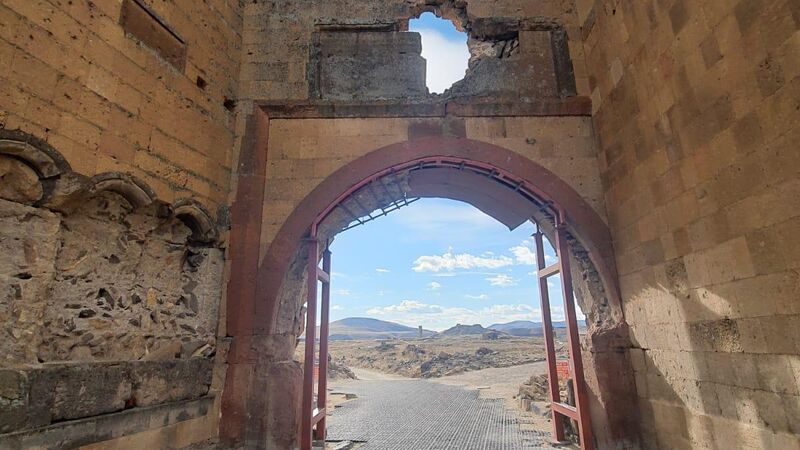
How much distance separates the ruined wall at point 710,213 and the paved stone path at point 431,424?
257cm

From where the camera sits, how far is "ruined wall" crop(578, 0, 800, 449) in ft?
9.20

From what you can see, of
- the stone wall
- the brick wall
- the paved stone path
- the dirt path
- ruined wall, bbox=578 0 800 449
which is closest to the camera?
ruined wall, bbox=578 0 800 449

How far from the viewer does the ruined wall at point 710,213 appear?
2803 mm

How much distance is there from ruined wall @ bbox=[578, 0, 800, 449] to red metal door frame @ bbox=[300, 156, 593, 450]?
0.59 meters

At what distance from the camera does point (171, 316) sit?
437cm

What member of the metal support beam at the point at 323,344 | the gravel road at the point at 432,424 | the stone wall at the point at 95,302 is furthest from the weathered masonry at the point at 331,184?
the gravel road at the point at 432,424

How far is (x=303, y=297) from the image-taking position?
18.2ft

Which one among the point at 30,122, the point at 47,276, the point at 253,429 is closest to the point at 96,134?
the point at 30,122

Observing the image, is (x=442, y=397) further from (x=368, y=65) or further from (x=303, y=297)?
(x=368, y=65)

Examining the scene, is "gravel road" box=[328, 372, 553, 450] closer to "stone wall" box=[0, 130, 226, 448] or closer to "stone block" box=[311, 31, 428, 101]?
"stone wall" box=[0, 130, 226, 448]

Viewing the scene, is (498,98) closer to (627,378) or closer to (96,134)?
(627,378)

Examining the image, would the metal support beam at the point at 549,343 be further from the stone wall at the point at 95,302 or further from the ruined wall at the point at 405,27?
the stone wall at the point at 95,302

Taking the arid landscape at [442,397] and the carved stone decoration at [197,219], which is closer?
the carved stone decoration at [197,219]

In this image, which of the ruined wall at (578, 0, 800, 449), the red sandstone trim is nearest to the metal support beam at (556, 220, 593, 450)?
the red sandstone trim
